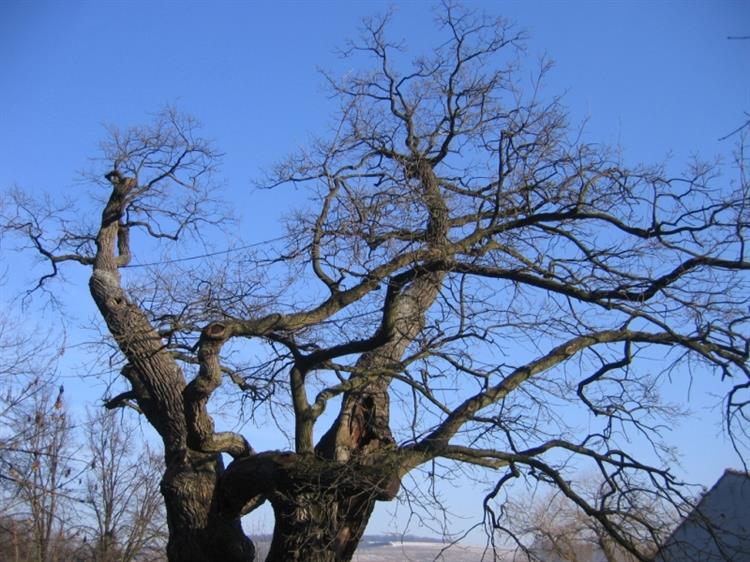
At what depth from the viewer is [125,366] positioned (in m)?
9.22

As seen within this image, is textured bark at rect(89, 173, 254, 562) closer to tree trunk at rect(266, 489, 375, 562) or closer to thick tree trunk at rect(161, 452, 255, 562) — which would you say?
thick tree trunk at rect(161, 452, 255, 562)

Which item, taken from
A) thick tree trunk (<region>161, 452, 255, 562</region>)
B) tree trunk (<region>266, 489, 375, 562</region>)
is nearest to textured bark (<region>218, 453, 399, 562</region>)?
tree trunk (<region>266, 489, 375, 562</region>)

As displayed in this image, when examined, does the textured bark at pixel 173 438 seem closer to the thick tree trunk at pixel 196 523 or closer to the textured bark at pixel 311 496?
the thick tree trunk at pixel 196 523

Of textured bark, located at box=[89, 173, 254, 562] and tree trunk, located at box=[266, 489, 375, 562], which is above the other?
textured bark, located at box=[89, 173, 254, 562]

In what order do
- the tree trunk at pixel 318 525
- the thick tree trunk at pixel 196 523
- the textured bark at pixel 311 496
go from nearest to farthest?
1. the textured bark at pixel 311 496
2. the tree trunk at pixel 318 525
3. the thick tree trunk at pixel 196 523

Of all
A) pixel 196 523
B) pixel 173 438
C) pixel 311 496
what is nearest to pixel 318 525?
pixel 311 496

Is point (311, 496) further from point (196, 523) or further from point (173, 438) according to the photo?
point (173, 438)

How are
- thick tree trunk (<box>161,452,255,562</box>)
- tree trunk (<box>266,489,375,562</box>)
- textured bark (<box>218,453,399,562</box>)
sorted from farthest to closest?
thick tree trunk (<box>161,452,255,562</box>) → tree trunk (<box>266,489,375,562</box>) → textured bark (<box>218,453,399,562</box>)

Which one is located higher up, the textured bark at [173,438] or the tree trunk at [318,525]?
the textured bark at [173,438]

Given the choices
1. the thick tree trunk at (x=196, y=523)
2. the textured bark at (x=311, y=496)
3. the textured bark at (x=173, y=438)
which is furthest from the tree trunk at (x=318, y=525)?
the textured bark at (x=173, y=438)

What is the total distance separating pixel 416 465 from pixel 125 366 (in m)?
3.58

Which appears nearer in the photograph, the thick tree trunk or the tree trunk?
the tree trunk

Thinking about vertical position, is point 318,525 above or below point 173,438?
below

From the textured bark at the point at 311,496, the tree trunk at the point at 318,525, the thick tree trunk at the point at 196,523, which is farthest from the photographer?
the thick tree trunk at the point at 196,523
